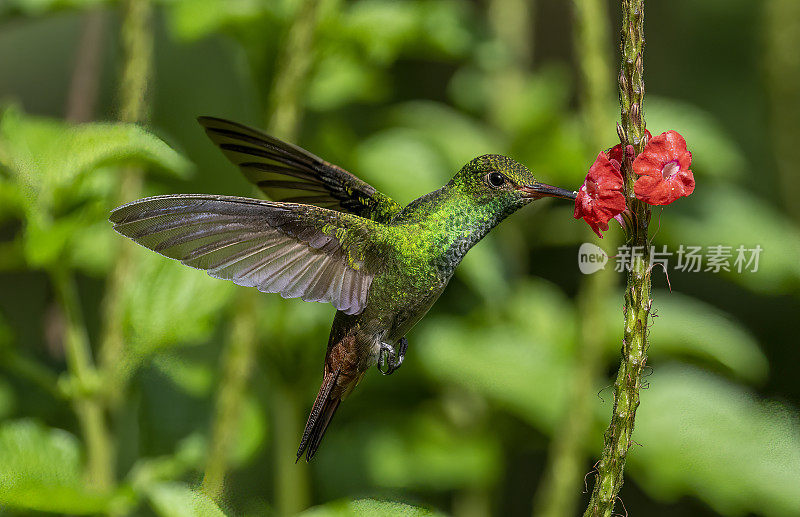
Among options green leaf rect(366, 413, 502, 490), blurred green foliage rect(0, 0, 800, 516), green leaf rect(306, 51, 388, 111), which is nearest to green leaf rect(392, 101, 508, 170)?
blurred green foliage rect(0, 0, 800, 516)

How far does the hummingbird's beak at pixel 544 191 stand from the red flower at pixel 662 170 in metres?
0.06

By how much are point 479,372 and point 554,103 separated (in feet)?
2.12

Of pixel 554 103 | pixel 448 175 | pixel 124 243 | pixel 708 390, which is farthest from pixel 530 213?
pixel 124 243

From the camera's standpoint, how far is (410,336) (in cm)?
169

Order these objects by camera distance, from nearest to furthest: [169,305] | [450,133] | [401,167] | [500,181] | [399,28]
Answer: [500,181], [169,305], [399,28], [401,167], [450,133]

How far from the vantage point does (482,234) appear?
0.72 m

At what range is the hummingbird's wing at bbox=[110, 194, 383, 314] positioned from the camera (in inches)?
24.6

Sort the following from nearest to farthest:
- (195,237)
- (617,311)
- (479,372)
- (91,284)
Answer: (195,237), (479,372), (617,311), (91,284)

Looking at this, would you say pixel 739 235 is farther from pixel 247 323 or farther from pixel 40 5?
pixel 40 5

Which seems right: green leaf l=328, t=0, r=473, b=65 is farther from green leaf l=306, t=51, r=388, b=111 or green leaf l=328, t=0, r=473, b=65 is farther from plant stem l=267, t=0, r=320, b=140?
plant stem l=267, t=0, r=320, b=140

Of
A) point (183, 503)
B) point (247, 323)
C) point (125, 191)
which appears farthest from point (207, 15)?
point (183, 503)

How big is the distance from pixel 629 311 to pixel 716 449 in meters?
1.16

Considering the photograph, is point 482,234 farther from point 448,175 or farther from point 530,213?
point 530,213

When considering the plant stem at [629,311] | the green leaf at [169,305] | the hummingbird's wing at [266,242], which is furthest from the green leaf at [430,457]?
the plant stem at [629,311]
